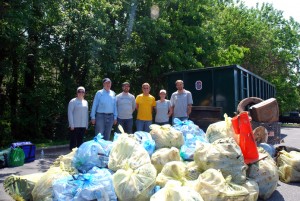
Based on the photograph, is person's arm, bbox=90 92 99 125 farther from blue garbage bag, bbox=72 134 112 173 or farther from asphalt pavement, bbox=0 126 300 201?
blue garbage bag, bbox=72 134 112 173

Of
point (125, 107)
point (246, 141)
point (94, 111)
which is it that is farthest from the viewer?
point (125, 107)

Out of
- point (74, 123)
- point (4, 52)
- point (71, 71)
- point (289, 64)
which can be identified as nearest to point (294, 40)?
point (289, 64)

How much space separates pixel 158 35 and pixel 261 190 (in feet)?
37.8

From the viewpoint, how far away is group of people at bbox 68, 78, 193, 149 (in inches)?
288

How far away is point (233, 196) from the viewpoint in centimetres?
393

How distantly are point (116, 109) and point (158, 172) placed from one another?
282 centimetres

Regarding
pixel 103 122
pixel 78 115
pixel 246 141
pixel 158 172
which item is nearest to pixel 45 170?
pixel 78 115

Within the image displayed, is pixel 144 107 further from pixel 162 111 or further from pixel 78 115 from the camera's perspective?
pixel 78 115

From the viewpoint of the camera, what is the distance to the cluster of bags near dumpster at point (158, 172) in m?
3.95

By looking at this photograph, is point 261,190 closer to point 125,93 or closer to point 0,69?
point 125,93

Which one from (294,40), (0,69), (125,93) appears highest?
(294,40)

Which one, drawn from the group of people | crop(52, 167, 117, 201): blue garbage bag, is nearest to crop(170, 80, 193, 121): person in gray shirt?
the group of people

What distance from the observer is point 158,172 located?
191 inches

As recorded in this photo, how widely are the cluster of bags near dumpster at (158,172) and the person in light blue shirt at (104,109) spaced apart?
78.6 inches
